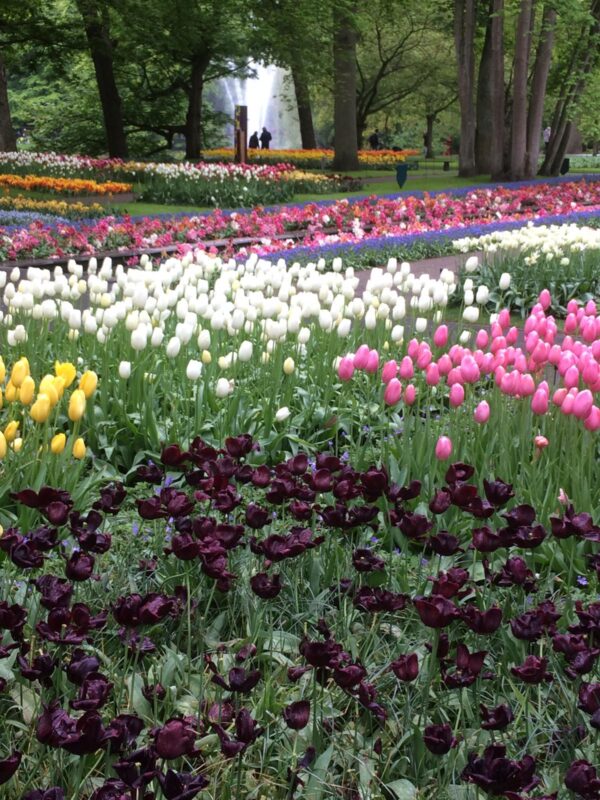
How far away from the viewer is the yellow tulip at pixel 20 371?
3.51 m

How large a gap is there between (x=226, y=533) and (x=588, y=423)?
164 centimetres

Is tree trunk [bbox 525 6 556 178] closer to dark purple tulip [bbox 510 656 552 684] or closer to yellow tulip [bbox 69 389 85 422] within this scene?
yellow tulip [bbox 69 389 85 422]

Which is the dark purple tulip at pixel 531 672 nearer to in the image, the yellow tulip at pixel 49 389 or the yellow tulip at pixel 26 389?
the yellow tulip at pixel 49 389

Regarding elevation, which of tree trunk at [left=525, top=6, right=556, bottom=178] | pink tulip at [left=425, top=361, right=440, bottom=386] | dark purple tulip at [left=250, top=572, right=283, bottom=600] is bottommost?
dark purple tulip at [left=250, top=572, right=283, bottom=600]

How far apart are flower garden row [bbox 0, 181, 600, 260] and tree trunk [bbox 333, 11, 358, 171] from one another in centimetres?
990

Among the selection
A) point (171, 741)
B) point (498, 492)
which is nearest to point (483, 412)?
point (498, 492)

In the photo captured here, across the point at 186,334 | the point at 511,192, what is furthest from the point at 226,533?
the point at 511,192

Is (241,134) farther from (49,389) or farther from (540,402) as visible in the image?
(49,389)

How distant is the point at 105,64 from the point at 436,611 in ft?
96.9

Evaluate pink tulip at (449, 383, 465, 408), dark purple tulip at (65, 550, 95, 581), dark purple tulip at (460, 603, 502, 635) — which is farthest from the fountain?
dark purple tulip at (460, 603, 502, 635)

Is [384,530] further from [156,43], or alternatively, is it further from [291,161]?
[291,161]

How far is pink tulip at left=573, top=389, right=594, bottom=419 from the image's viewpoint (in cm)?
361

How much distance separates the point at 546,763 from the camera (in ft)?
8.04

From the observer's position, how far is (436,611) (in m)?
2.11
